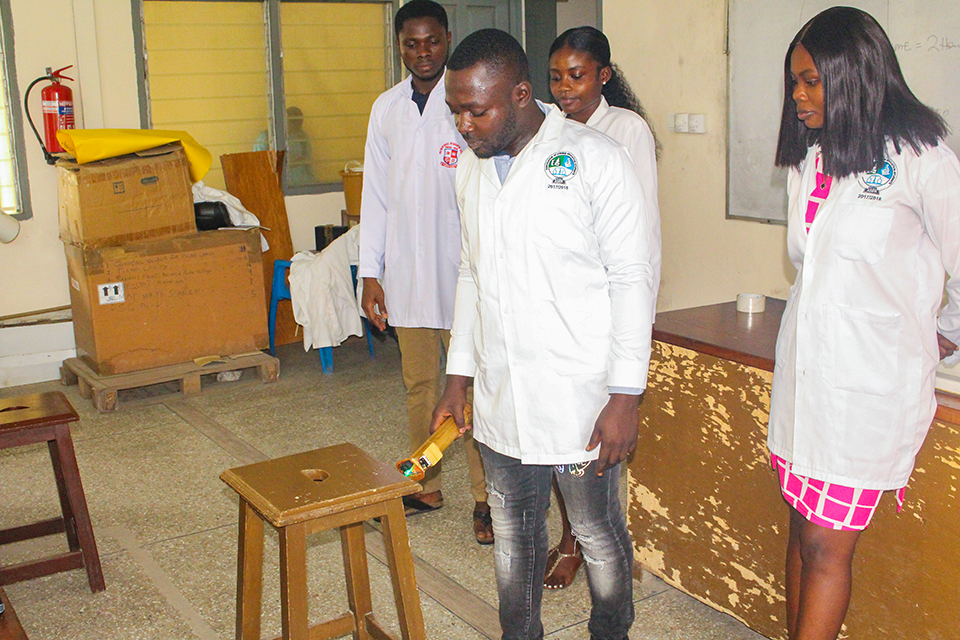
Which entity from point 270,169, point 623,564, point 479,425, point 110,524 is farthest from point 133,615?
point 270,169

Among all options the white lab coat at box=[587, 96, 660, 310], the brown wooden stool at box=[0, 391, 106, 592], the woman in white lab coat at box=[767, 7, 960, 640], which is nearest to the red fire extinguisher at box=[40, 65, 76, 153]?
the brown wooden stool at box=[0, 391, 106, 592]

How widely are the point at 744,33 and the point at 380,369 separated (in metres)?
2.71

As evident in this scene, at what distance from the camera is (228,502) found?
355 centimetres

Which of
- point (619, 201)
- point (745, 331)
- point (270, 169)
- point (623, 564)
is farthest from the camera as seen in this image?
point (270, 169)

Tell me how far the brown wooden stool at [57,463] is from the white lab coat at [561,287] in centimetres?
152

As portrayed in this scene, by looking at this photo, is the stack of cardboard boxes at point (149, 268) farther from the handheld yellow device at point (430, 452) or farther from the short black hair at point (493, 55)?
the short black hair at point (493, 55)

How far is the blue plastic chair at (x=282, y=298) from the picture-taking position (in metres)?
5.38

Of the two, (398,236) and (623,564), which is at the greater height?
(398,236)

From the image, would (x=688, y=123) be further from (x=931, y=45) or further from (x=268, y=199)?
(x=268, y=199)

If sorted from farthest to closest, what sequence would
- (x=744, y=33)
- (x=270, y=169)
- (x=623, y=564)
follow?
(x=270, y=169)
(x=744, y=33)
(x=623, y=564)

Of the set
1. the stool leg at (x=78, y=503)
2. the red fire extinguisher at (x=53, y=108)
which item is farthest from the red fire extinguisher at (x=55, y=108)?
the stool leg at (x=78, y=503)

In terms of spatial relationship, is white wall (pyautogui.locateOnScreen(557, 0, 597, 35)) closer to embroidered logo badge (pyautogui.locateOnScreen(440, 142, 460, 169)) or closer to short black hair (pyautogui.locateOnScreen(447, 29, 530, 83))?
embroidered logo badge (pyautogui.locateOnScreen(440, 142, 460, 169))

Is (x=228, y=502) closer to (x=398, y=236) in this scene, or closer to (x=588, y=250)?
(x=398, y=236)

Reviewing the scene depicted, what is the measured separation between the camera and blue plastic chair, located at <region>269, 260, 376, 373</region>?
5375mm
